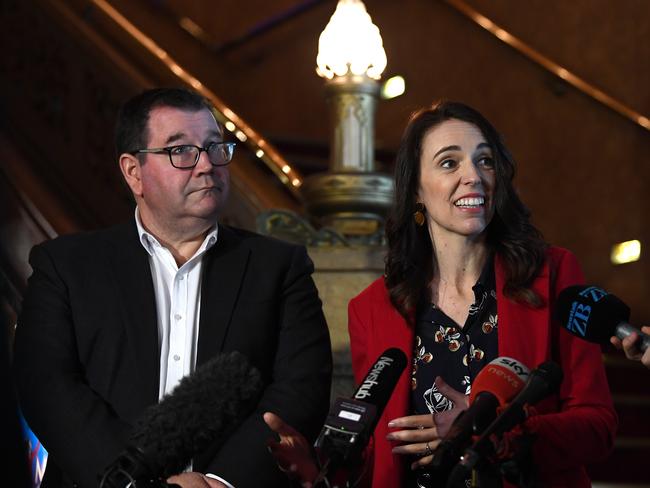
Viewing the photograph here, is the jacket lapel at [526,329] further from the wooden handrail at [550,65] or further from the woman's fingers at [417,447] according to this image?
the wooden handrail at [550,65]

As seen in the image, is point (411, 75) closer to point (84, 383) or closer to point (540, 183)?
point (540, 183)

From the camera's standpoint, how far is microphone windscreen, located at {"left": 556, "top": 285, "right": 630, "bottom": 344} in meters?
1.98

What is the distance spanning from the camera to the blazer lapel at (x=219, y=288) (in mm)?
2844

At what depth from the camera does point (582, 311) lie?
2070mm

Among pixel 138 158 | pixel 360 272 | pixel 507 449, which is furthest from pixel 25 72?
pixel 507 449

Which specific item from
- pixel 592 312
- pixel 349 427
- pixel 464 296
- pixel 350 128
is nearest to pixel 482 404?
pixel 349 427

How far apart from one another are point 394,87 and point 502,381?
6.13m

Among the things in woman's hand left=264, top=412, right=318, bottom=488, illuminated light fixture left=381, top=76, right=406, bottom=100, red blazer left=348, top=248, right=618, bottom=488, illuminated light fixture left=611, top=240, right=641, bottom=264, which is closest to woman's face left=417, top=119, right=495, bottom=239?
red blazer left=348, top=248, right=618, bottom=488

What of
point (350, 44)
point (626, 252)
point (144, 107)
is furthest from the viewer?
point (626, 252)

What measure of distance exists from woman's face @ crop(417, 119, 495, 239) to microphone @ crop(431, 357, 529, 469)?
0.90 metres

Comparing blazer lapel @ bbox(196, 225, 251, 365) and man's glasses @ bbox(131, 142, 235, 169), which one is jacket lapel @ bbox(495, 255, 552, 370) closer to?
blazer lapel @ bbox(196, 225, 251, 365)

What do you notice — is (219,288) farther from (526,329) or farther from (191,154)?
(526,329)

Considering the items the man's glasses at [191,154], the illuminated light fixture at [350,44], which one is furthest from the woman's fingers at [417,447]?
the illuminated light fixture at [350,44]

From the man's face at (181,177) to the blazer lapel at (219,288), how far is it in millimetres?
95
